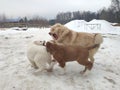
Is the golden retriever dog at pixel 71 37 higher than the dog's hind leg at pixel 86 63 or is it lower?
higher

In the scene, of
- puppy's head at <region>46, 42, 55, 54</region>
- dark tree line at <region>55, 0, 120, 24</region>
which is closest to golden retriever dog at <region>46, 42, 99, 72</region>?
puppy's head at <region>46, 42, 55, 54</region>

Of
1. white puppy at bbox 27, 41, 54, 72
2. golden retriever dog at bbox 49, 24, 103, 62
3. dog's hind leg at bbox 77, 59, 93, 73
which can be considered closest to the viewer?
white puppy at bbox 27, 41, 54, 72

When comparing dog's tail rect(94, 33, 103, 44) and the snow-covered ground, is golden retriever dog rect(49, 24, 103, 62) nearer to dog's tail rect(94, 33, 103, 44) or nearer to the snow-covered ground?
dog's tail rect(94, 33, 103, 44)

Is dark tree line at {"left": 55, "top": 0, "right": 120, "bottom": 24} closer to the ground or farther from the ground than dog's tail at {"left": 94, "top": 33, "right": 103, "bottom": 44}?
closer to the ground

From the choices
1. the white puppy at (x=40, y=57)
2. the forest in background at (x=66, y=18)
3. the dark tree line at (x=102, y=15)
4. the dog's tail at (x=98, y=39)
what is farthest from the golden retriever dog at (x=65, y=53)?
the dark tree line at (x=102, y=15)

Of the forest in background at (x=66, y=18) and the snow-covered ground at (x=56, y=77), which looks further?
the forest in background at (x=66, y=18)

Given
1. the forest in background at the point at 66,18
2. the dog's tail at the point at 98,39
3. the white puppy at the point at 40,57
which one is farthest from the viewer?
the forest in background at the point at 66,18

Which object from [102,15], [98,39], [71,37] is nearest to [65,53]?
[71,37]

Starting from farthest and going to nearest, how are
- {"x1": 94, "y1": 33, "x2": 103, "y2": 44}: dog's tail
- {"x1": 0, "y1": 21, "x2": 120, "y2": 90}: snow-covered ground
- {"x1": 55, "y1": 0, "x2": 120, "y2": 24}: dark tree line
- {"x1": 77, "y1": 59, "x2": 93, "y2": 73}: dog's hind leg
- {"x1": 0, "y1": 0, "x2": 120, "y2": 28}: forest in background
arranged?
{"x1": 55, "y1": 0, "x2": 120, "y2": 24}: dark tree line < {"x1": 0, "y1": 0, "x2": 120, "y2": 28}: forest in background < {"x1": 94, "y1": 33, "x2": 103, "y2": 44}: dog's tail < {"x1": 77, "y1": 59, "x2": 93, "y2": 73}: dog's hind leg < {"x1": 0, "y1": 21, "x2": 120, "y2": 90}: snow-covered ground

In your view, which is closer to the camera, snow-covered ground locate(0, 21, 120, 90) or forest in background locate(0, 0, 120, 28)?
snow-covered ground locate(0, 21, 120, 90)

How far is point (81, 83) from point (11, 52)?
3687 millimetres

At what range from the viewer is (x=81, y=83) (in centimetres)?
590

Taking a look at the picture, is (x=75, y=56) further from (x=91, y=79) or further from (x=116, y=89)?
(x=116, y=89)

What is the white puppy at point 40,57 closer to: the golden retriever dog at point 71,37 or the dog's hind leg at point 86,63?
the dog's hind leg at point 86,63
